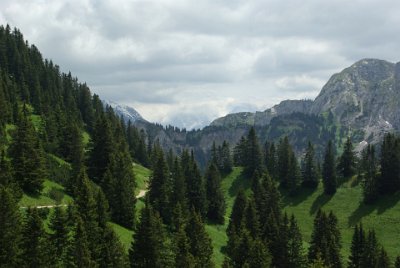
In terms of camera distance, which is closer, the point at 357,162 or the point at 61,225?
the point at 61,225

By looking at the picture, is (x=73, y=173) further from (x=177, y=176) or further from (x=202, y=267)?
(x=202, y=267)

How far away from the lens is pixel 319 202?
130m

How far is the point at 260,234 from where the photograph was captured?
83.4 metres

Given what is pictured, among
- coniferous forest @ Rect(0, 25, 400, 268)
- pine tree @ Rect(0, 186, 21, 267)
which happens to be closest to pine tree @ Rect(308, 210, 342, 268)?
coniferous forest @ Rect(0, 25, 400, 268)

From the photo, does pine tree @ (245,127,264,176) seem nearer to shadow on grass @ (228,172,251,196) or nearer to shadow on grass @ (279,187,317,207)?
shadow on grass @ (228,172,251,196)

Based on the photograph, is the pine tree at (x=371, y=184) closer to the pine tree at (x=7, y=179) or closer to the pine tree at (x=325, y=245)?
the pine tree at (x=325, y=245)

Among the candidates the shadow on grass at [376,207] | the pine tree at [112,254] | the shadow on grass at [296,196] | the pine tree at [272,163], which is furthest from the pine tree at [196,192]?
the pine tree at [272,163]

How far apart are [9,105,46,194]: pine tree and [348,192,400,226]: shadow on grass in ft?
246

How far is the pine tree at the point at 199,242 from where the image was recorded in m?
65.8

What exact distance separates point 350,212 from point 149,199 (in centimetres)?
5599

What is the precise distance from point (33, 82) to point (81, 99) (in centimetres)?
2186

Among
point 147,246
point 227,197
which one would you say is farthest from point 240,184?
point 147,246

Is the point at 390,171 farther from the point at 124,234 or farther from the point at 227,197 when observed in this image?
the point at 124,234

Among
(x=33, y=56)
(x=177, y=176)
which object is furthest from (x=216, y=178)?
(x=33, y=56)
